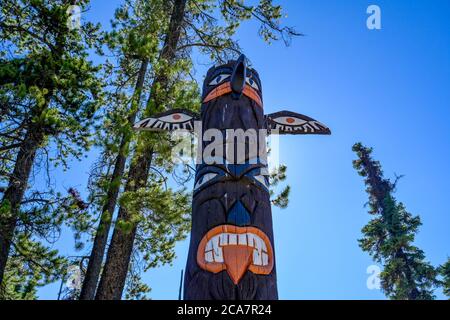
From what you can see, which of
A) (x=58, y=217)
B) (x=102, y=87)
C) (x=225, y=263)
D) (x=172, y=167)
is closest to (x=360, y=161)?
(x=172, y=167)

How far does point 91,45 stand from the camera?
10.5 metres

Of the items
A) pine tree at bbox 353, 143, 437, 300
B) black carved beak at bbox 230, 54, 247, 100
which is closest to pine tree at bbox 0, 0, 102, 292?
black carved beak at bbox 230, 54, 247, 100

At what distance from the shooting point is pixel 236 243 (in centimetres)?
470

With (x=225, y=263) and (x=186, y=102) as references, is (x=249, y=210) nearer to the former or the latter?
(x=225, y=263)

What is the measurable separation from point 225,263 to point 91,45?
26.0ft

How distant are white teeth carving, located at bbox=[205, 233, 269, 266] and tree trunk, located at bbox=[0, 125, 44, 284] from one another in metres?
4.90

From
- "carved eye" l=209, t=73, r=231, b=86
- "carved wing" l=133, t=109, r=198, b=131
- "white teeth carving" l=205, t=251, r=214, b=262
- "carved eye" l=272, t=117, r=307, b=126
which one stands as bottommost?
"white teeth carving" l=205, t=251, r=214, b=262

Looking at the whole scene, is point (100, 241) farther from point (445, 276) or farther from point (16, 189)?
point (445, 276)

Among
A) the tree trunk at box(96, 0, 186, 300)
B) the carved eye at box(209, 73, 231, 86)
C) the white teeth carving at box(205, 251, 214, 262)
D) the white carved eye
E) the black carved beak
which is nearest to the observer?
the white teeth carving at box(205, 251, 214, 262)

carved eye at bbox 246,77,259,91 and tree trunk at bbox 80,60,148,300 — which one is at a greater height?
carved eye at bbox 246,77,259,91

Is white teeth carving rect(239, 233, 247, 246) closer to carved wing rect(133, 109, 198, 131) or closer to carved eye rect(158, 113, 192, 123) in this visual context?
carved wing rect(133, 109, 198, 131)

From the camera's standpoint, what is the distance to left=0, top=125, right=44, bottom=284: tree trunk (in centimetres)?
789

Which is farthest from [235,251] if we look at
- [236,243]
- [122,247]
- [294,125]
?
[122,247]

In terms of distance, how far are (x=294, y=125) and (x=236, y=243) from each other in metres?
2.95
